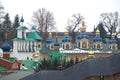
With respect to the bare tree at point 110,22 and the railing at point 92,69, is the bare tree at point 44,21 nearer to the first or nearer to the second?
the bare tree at point 110,22

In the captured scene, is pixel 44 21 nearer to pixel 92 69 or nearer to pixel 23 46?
pixel 23 46

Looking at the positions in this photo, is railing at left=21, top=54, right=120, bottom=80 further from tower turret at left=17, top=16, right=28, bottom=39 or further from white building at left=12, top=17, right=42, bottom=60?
tower turret at left=17, top=16, right=28, bottom=39

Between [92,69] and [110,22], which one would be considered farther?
[110,22]

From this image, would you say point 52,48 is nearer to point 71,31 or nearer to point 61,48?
point 61,48

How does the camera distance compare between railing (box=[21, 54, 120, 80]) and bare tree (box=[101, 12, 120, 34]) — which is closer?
railing (box=[21, 54, 120, 80])

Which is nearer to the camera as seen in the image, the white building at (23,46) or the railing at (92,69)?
the railing at (92,69)

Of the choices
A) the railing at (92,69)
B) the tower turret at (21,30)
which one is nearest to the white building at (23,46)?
the tower turret at (21,30)

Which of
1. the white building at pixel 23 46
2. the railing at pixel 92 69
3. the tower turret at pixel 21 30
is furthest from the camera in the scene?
the tower turret at pixel 21 30

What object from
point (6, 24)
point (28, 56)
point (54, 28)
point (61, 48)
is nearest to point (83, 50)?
point (61, 48)

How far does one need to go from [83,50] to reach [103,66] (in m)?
29.1

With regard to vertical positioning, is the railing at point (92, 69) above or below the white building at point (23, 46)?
below

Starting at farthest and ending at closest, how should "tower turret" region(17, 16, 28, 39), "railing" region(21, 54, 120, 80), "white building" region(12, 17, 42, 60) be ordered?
"tower turret" region(17, 16, 28, 39) < "white building" region(12, 17, 42, 60) < "railing" region(21, 54, 120, 80)

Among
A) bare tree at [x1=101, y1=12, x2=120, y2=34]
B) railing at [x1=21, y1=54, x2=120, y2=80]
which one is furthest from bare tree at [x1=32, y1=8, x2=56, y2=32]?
railing at [x1=21, y1=54, x2=120, y2=80]

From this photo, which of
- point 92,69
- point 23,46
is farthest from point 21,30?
point 92,69
